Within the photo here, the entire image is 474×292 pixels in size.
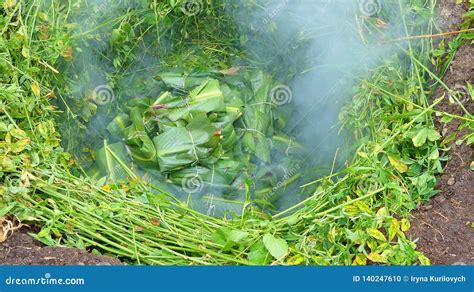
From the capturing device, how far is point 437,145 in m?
3.06

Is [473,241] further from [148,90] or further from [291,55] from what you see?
[148,90]

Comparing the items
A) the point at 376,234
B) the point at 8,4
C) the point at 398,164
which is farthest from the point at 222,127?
the point at 376,234

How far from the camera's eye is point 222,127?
12.0ft

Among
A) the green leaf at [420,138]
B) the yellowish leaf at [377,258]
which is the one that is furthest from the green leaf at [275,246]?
the green leaf at [420,138]

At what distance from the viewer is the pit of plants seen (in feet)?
9.09

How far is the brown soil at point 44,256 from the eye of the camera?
259 cm

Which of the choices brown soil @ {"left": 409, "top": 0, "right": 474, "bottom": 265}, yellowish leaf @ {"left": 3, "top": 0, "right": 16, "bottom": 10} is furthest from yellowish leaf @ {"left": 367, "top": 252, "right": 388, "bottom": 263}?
yellowish leaf @ {"left": 3, "top": 0, "right": 16, "bottom": 10}

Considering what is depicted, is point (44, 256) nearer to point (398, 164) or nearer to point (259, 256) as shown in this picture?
point (259, 256)

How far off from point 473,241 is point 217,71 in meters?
1.83

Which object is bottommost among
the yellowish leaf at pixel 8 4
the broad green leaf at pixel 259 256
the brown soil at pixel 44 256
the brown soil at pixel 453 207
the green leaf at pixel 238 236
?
the brown soil at pixel 453 207

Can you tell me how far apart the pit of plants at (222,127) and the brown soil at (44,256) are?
0.26ft

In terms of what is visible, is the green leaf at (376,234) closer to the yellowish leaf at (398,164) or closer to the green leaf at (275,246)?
the green leaf at (275,246)

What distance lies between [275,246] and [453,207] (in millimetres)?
716

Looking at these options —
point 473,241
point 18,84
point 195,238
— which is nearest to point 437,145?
point 473,241
